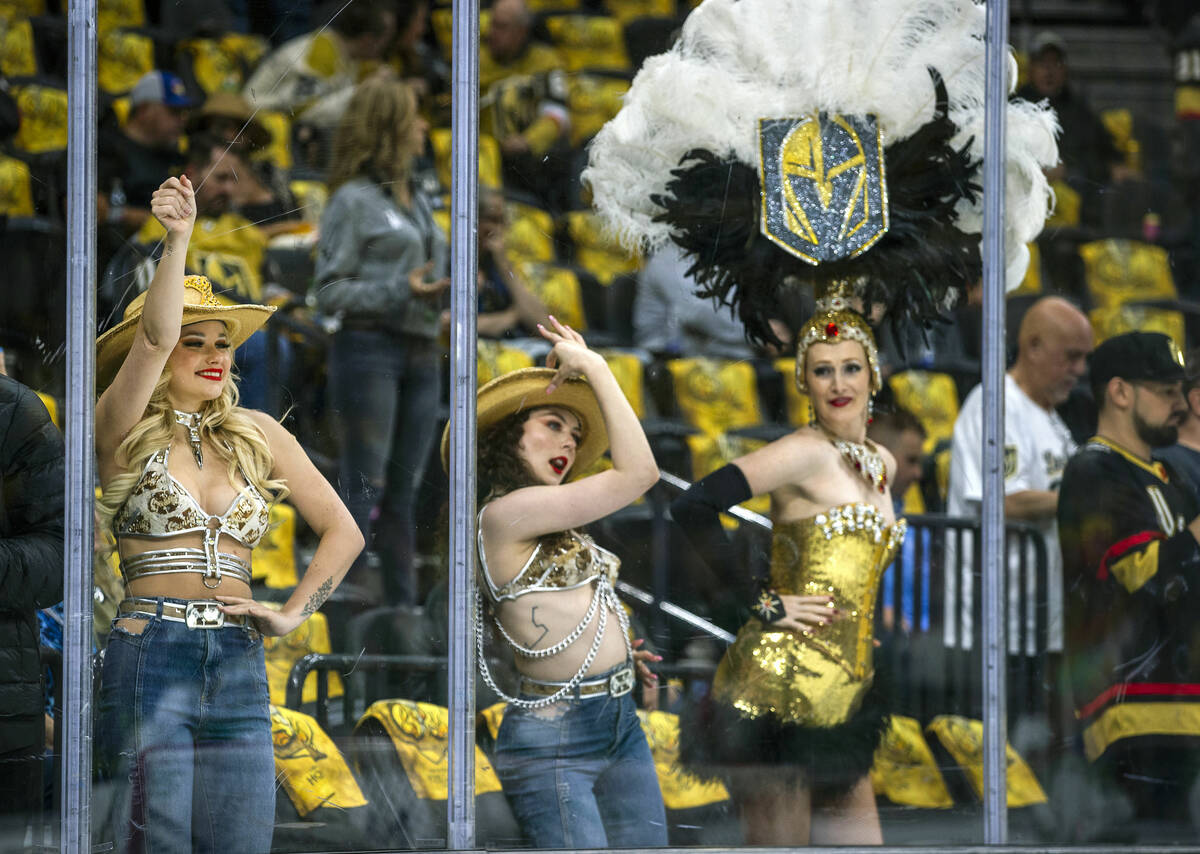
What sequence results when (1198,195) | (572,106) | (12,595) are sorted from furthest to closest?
(1198,195)
(572,106)
(12,595)

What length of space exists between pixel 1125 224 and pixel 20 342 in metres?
3.11

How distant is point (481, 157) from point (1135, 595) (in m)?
2.26

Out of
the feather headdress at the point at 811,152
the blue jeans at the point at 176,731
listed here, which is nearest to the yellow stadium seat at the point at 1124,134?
the feather headdress at the point at 811,152

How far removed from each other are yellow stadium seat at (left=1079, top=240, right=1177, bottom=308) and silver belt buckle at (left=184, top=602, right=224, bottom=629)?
8.62 feet

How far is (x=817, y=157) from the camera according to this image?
15.1 feet

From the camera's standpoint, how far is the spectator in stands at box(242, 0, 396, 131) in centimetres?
440

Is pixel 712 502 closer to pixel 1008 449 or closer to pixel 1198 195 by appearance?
pixel 1008 449

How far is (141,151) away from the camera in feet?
14.2

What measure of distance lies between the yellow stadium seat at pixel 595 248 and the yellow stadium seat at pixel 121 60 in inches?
47.0

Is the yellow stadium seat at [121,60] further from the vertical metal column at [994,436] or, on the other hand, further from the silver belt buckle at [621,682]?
the vertical metal column at [994,436]

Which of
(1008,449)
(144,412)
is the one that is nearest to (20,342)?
(144,412)

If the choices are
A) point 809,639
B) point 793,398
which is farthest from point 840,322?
point 809,639

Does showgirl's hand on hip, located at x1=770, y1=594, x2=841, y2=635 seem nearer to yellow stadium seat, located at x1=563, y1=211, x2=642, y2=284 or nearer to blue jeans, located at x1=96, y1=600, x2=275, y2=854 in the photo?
yellow stadium seat, located at x1=563, y1=211, x2=642, y2=284

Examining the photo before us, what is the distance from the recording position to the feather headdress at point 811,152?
15.0 ft
